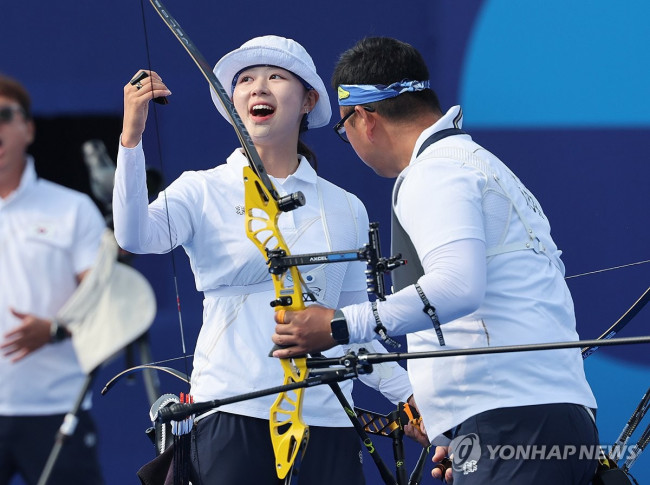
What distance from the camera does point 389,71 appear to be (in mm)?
2402

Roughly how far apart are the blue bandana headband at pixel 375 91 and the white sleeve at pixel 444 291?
506 millimetres

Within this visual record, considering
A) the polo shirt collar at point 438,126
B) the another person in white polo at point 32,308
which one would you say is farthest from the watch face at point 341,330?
the another person in white polo at point 32,308

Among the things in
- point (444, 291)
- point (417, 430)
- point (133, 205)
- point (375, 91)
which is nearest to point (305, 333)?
point (444, 291)

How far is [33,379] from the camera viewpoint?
9.23 ft

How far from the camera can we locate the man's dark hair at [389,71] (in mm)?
2365

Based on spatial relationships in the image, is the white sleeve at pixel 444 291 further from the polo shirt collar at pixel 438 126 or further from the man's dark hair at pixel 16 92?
the man's dark hair at pixel 16 92

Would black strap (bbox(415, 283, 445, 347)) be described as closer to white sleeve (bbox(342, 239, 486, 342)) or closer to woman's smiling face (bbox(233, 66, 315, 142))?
white sleeve (bbox(342, 239, 486, 342))

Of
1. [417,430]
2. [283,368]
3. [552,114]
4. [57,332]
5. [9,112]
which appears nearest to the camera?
[283,368]

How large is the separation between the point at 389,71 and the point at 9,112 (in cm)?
123

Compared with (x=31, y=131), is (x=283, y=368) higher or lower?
lower

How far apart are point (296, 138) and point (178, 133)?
878 mm

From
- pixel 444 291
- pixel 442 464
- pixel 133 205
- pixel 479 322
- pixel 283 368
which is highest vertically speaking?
pixel 133 205

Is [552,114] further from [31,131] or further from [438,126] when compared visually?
[31,131]

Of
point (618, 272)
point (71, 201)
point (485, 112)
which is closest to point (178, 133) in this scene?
point (71, 201)
